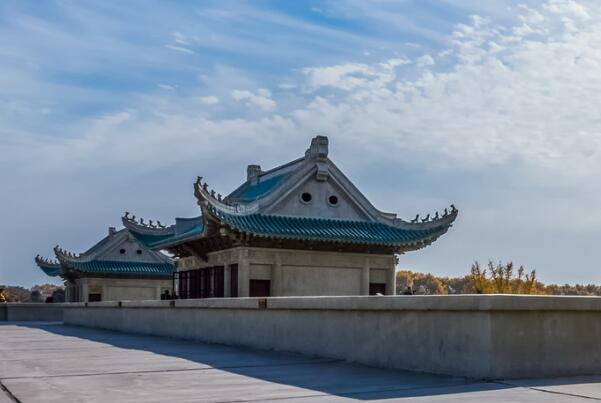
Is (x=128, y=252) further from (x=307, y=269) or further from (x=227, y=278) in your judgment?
(x=307, y=269)

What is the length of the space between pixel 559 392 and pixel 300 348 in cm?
612

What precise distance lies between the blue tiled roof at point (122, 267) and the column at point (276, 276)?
2664 cm

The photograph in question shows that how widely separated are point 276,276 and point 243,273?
1.40 metres

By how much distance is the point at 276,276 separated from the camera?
30.5m

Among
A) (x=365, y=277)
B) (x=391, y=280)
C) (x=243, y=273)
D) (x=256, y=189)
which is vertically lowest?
(x=391, y=280)

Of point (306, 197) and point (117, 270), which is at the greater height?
point (306, 197)

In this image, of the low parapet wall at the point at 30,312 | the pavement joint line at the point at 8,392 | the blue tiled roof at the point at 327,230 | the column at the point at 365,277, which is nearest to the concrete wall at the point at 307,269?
the column at the point at 365,277

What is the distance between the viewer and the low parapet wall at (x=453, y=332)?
930 centimetres

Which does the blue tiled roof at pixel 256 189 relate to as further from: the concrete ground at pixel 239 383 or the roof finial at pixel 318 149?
the concrete ground at pixel 239 383

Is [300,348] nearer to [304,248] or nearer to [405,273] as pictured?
[304,248]

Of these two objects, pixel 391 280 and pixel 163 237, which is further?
pixel 163 237

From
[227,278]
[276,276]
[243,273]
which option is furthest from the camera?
[227,278]

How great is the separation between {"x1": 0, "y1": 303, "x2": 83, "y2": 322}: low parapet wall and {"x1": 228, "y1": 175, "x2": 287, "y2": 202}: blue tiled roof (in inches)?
540

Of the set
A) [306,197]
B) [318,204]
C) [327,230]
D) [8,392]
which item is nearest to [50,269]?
[306,197]
